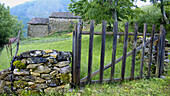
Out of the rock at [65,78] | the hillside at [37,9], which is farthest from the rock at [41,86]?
the hillside at [37,9]

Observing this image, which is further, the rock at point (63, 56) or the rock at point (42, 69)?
the rock at point (63, 56)

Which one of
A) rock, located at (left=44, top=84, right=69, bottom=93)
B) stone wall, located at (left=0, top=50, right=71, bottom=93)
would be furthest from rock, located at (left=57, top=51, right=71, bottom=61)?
rock, located at (left=44, top=84, right=69, bottom=93)

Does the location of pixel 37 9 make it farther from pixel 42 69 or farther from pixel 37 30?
pixel 42 69

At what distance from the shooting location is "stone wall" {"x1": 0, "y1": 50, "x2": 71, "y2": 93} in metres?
3.12

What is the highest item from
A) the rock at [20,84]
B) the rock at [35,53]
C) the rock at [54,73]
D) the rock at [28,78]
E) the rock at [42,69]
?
the rock at [35,53]

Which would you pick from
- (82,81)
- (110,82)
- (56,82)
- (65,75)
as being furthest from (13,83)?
(110,82)

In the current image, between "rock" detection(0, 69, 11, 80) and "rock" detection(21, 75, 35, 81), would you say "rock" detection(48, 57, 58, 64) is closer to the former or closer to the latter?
"rock" detection(21, 75, 35, 81)

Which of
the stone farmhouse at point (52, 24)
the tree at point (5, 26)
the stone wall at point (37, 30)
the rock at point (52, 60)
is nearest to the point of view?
the rock at point (52, 60)

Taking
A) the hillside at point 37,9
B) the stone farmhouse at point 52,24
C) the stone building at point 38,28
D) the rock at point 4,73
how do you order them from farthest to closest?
the hillside at point 37,9 → the stone building at point 38,28 → the stone farmhouse at point 52,24 → the rock at point 4,73

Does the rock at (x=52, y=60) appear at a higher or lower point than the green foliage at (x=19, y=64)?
higher

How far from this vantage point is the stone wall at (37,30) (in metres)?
31.6

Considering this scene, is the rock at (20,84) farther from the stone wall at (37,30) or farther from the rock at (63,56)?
the stone wall at (37,30)

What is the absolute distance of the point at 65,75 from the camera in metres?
3.33

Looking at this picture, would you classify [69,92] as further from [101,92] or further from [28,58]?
[28,58]
